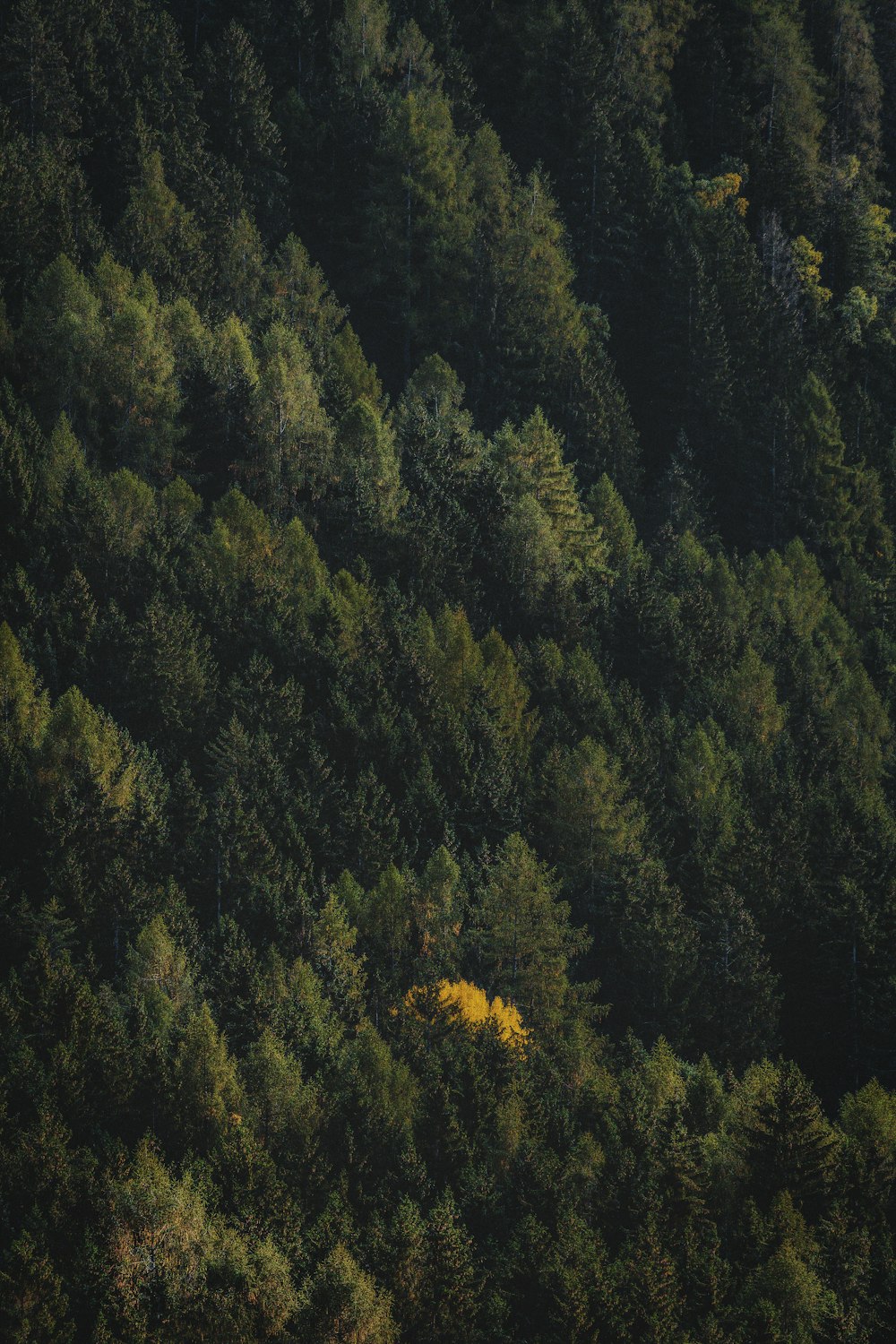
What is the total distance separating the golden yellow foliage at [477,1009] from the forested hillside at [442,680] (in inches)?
10.2

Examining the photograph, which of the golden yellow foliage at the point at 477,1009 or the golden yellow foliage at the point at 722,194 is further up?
the golden yellow foliage at the point at 722,194

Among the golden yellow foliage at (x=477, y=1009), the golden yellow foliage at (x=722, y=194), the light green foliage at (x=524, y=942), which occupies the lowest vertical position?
the golden yellow foliage at (x=477, y=1009)

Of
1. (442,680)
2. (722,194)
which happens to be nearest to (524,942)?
(442,680)

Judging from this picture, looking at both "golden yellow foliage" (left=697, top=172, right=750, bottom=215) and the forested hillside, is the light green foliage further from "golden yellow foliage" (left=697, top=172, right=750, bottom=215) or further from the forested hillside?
"golden yellow foliage" (left=697, top=172, right=750, bottom=215)

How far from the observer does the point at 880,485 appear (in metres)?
109

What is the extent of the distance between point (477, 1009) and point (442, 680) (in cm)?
1771

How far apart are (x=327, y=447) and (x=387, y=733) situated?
19288 mm

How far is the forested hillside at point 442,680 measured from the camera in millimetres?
56312

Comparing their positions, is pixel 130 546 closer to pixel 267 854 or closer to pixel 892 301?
pixel 267 854

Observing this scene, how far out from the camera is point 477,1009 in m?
64.5

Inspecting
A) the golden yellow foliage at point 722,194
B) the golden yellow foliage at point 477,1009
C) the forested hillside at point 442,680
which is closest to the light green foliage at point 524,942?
the forested hillside at point 442,680

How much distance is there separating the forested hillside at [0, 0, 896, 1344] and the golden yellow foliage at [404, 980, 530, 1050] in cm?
26

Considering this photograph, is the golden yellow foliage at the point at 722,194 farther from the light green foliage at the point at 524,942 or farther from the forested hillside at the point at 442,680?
the light green foliage at the point at 524,942

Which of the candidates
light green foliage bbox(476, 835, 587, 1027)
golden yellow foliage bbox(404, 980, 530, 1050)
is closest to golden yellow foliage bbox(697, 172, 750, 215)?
light green foliage bbox(476, 835, 587, 1027)
